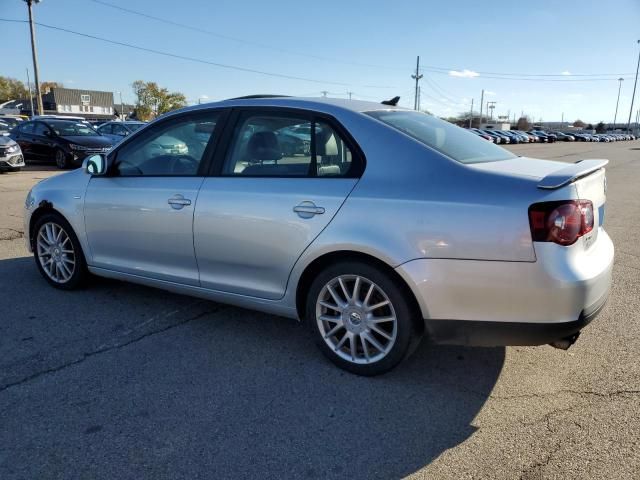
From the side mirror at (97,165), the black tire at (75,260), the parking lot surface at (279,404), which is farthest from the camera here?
the black tire at (75,260)

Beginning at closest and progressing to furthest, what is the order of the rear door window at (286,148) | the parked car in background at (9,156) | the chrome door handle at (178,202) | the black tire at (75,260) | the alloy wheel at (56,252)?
the rear door window at (286,148), the chrome door handle at (178,202), the black tire at (75,260), the alloy wheel at (56,252), the parked car in background at (9,156)

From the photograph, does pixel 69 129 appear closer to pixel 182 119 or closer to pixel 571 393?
pixel 182 119

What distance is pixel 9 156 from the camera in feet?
46.9

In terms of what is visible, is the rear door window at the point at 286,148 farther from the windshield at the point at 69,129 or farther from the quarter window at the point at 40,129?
the quarter window at the point at 40,129

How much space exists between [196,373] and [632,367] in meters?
2.79

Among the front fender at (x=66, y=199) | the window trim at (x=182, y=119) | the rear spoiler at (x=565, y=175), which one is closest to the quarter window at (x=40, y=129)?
the front fender at (x=66, y=199)

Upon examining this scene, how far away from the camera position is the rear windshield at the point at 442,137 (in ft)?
10.0

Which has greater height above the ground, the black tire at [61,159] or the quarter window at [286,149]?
the quarter window at [286,149]

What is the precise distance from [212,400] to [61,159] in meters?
15.3

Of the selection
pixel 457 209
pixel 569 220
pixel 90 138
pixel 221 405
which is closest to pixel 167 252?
pixel 221 405

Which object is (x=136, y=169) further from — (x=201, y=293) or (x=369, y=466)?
(x=369, y=466)

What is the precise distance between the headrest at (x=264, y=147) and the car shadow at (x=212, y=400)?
4.33ft

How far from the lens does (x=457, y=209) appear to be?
8.70 ft

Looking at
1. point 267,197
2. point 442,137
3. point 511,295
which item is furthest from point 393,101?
point 511,295
